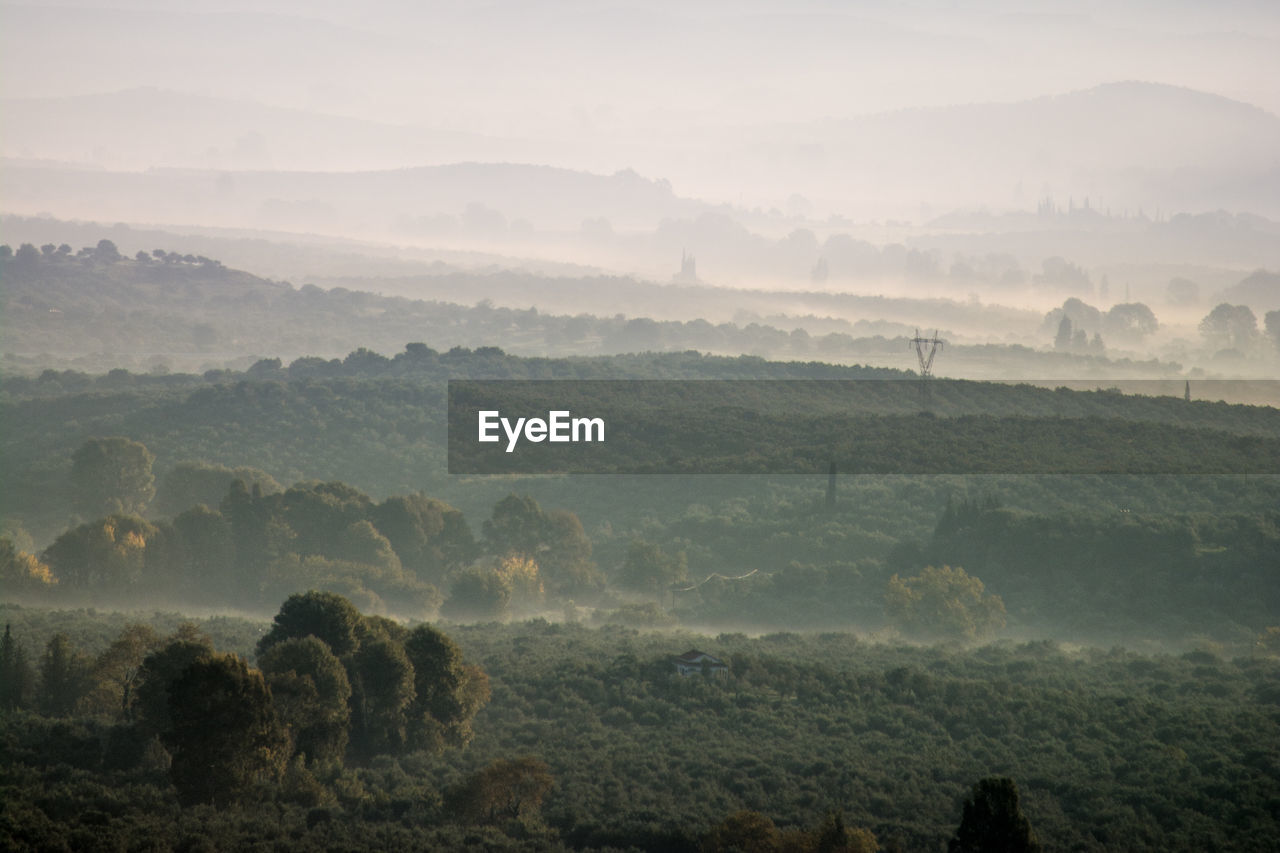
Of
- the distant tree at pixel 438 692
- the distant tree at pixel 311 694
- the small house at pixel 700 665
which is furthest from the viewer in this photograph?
the small house at pixel 700 665

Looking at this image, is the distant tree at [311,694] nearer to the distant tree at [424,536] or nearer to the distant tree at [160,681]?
the distant tree at [160,681]

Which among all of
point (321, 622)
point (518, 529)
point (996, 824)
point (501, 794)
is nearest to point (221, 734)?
point (321, 622)

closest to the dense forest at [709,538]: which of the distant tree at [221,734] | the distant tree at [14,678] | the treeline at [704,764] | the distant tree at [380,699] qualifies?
the treeline at [704,764]

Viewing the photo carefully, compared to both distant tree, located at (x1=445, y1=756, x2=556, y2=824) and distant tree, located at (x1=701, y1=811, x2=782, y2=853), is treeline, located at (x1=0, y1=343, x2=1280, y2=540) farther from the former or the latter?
distant tree, located at (x1=701, y1=811, x2=782, y2=853)

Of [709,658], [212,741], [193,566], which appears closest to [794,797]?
[709,658]

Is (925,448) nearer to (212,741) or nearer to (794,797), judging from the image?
(794,797)

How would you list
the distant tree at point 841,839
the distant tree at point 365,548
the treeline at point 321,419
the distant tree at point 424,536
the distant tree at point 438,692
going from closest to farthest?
the distant tree at point 841,839
the distant tree at point 438,692
the distant tree at point 365,548
the distant tree at point 424,536
the treeline at point 321,419

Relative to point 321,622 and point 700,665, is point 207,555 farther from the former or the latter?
point 700,665
